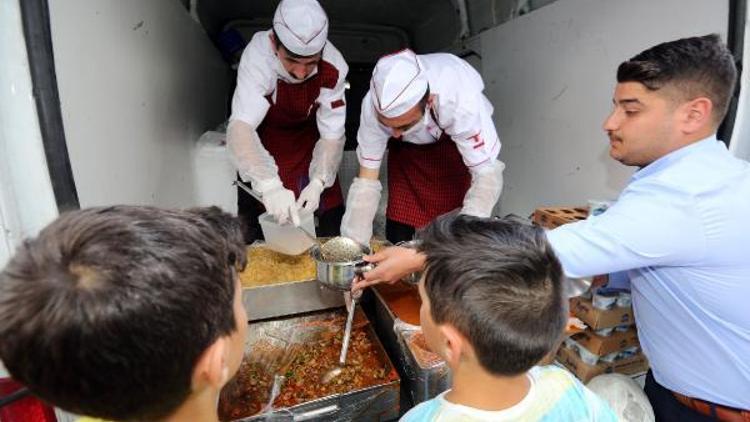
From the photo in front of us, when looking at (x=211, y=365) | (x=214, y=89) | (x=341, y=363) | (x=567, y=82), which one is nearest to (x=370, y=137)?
(x=567, y=82)

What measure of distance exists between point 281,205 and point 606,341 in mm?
1362

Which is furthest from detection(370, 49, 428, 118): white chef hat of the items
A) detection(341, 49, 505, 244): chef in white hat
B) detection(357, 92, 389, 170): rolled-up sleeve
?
detection(357, 92, 389, 170): rolled-up sleeve

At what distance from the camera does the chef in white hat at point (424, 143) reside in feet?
4.83

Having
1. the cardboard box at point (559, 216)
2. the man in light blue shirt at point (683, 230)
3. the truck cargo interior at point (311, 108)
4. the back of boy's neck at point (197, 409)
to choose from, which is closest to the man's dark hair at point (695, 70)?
the man in light blue shirt at point (683, 230)

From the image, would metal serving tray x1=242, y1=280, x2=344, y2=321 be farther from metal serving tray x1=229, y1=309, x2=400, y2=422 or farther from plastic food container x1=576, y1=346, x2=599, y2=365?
plastic food container x1=576, y1=346, x2=599, y2=365

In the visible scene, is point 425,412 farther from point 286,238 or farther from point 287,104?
point 287,104

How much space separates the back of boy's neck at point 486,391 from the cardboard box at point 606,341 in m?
0.90

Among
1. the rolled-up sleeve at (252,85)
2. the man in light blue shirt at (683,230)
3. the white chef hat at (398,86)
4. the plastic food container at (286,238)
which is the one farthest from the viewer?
the rolled-up sleeve at (252,85)

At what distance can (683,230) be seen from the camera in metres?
0.92

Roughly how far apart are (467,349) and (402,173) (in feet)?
4.95

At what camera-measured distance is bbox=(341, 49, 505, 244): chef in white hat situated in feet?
4.83

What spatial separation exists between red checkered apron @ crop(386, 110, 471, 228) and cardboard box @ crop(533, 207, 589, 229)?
539 millimetres

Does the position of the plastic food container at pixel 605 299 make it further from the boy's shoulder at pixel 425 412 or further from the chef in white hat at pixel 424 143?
the boy's shoulder at pixel 425 412

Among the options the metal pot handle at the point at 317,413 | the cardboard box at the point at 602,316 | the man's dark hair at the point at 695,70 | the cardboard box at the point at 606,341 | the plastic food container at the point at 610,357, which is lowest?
A: the plastic food container at the point at 610,357
